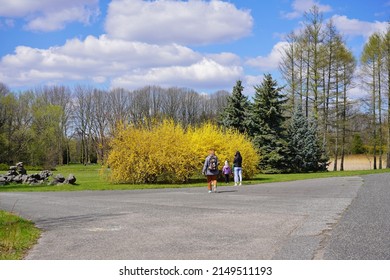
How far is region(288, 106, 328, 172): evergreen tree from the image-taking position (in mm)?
43250

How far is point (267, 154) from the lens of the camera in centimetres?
4066

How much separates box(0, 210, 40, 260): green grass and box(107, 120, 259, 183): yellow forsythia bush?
15.2 m

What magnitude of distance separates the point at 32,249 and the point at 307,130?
39965mm

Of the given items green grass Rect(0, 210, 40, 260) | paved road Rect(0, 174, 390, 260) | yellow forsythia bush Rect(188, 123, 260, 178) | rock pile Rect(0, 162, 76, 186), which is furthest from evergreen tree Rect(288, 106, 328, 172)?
green grass Rect(0, 210, 40, 260)

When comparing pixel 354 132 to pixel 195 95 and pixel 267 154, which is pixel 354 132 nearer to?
pixel 267 154

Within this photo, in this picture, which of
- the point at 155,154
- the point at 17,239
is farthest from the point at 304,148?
the point at 17,239

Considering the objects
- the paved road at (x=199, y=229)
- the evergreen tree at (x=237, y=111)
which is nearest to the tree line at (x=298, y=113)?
the evergreen tree at (x=237, y=111)

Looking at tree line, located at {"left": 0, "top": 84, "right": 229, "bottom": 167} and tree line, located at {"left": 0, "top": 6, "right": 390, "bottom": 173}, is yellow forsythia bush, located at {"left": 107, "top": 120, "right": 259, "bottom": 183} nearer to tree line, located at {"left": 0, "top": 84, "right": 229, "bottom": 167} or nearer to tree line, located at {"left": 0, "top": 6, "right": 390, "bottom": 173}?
tree line, located at {"left": 0, "top": 6, "right": 390, "bottom": 173}

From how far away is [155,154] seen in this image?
25.0 metres

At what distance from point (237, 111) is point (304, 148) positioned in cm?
735

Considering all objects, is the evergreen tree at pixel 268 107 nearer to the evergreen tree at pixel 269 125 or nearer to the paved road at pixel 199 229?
the evergreen tree at pixel 269 125

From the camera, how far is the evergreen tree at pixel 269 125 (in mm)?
40763

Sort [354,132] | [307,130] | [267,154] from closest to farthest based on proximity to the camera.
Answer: [267,154], [307,130], [354,132]
